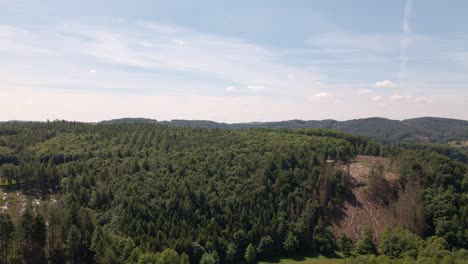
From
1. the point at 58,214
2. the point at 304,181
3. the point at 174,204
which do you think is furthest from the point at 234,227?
the point at 58,214

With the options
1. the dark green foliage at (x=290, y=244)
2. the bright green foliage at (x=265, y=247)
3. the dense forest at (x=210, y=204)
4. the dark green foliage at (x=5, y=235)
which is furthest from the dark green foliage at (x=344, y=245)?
the dark green foliage at (x=5, y=235)

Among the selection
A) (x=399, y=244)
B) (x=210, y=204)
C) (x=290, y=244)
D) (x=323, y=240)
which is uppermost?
(x=210, y=204)

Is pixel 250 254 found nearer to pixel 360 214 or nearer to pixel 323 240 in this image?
pixel 323 240

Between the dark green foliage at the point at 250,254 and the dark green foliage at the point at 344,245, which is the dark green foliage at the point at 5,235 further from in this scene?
the dark green foliage at the point at 344,245

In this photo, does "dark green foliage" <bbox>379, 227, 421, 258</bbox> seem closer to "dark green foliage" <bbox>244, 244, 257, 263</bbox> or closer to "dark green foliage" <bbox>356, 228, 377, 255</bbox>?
"dark green foliage" <bbox>356, 228, 377, 255</bbox>

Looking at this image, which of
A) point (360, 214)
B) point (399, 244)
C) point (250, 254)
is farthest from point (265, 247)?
point (360, 214)

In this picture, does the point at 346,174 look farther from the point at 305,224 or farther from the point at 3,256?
the point at 3,256
